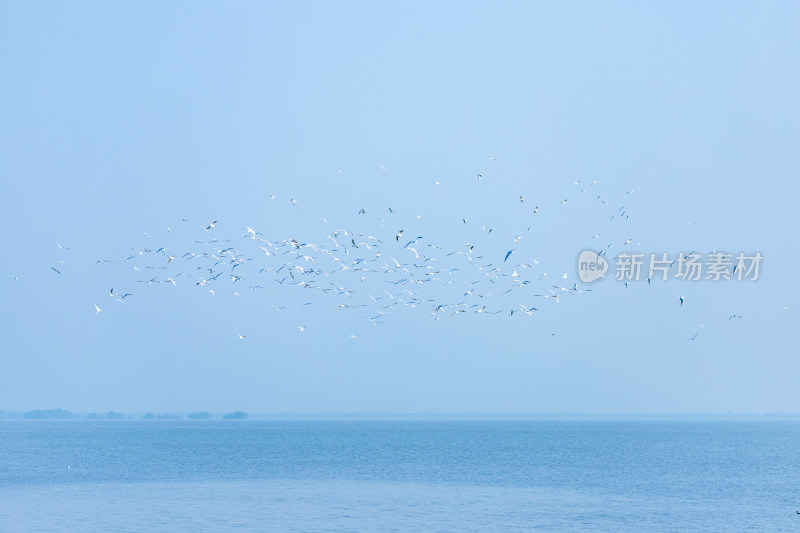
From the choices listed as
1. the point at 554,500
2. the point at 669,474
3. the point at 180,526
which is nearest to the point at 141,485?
the point at 180,526

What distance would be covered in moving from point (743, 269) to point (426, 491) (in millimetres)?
26623

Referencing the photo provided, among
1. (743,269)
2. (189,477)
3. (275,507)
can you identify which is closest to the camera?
(743,269)

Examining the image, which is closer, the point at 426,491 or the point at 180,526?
the point at 180,526

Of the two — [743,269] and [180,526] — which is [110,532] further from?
[743,269]

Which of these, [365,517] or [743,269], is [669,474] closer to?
[365,517]

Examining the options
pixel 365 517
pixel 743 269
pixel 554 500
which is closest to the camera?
pixel 743 269

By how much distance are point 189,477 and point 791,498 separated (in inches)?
1463

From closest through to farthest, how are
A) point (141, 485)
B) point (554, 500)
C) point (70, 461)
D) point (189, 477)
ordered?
1. point (554, 500)
2. point (141, 485)
3. point (189, 477)
4. point (70, 461)

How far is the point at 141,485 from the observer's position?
60469 millimetres

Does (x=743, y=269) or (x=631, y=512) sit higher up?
(x=743, y=269)

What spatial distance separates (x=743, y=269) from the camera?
110 feet

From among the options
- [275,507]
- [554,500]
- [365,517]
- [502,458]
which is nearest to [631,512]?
[554,500]

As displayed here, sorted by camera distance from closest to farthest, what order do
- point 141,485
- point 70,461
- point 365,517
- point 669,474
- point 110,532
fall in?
point 110,532, point 365,517, point 141,485, point 669,474, point 70,461

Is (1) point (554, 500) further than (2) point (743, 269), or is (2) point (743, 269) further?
(1) point (554, 500)
